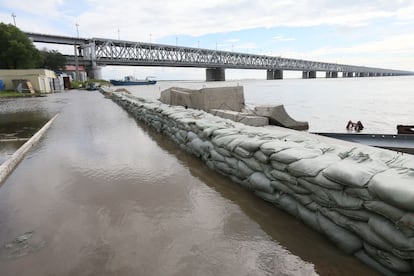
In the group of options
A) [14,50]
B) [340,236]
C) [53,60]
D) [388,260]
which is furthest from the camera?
[53,60]

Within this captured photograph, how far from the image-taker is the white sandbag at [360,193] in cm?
212

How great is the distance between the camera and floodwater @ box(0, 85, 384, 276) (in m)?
2.39

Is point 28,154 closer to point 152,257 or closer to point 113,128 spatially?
point 113,128

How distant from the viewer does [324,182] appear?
248cm

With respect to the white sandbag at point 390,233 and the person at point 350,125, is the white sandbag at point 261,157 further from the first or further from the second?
the person at point 350,125

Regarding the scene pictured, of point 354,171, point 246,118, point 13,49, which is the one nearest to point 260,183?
point 354,171

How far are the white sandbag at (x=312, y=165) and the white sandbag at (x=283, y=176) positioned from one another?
7 cm

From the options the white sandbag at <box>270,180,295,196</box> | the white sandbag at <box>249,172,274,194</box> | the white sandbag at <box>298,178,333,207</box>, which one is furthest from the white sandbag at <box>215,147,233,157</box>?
the white sandbag at <box>298,178,333,207</box>

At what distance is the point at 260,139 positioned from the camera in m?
3.79

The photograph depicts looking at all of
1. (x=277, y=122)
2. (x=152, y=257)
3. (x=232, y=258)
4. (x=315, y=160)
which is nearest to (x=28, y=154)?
(x=152, y=257)

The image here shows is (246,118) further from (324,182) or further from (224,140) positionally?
(324,182)

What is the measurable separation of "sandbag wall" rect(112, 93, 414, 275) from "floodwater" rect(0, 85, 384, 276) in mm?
168

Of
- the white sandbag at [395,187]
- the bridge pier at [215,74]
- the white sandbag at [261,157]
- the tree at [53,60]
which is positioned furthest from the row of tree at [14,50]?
the bridge pier at [215,74]

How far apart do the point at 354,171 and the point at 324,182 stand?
0.28 meters
